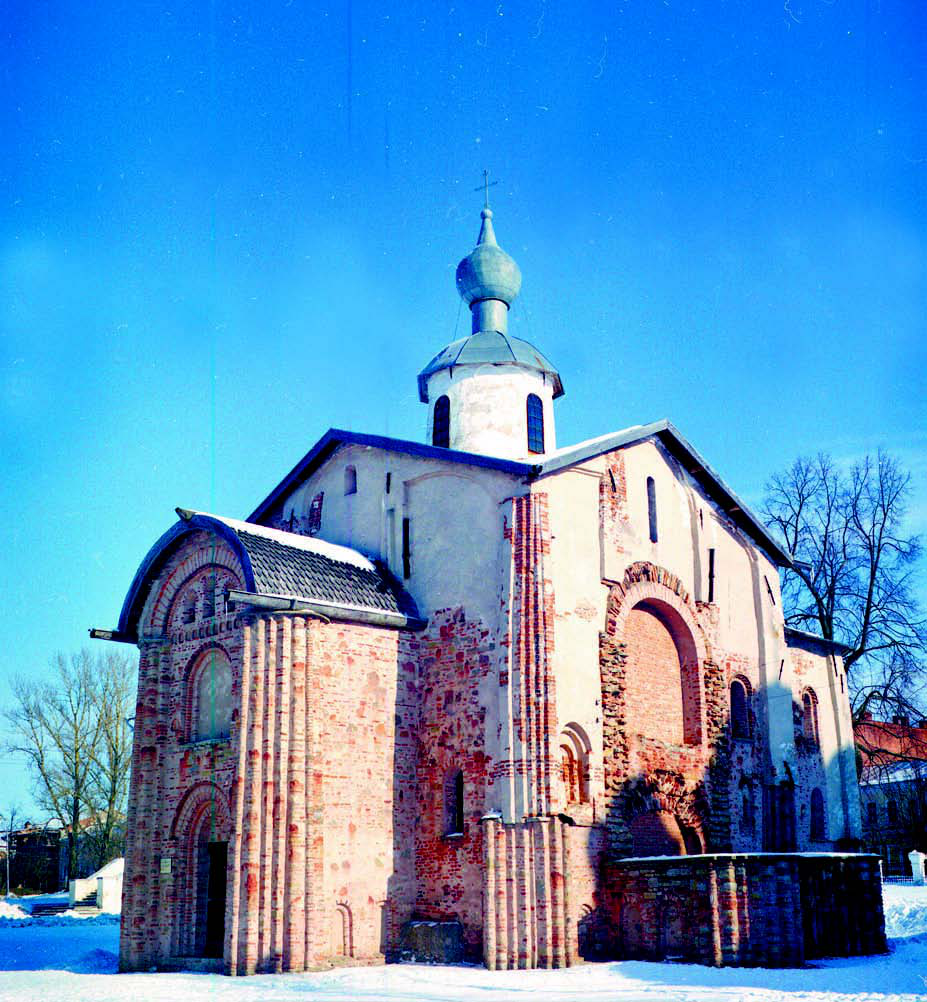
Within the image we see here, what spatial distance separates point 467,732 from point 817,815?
9.22m

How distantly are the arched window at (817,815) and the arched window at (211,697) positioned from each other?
11772 millimetres

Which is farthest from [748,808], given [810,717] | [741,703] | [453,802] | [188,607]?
[188,607]

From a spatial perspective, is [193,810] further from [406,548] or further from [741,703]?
[741,703]

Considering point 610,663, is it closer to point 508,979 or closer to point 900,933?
point 508,979

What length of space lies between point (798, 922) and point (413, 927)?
5.26m

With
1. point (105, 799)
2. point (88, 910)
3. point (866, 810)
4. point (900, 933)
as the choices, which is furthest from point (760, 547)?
point (866, 810)

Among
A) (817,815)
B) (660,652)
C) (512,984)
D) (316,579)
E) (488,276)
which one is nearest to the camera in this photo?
(512,984)

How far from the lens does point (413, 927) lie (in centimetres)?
1598

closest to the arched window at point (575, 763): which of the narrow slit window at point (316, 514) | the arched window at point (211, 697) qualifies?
the arched window at point (211, 697)

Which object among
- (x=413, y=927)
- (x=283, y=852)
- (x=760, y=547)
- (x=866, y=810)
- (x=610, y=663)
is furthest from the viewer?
(x=866, y=810)

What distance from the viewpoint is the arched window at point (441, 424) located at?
22.5 meters

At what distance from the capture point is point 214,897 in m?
16.6

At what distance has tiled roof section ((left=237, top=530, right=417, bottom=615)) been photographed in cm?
1608

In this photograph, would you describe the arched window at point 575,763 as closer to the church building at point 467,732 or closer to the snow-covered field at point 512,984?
the church building at point 467,732
